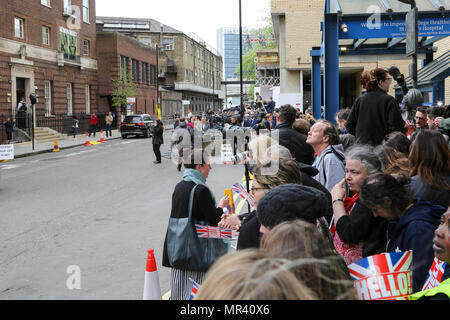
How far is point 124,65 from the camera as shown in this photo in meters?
51.6

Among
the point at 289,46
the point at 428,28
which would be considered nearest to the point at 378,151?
the point at 428,28

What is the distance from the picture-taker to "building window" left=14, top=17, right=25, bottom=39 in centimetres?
3187

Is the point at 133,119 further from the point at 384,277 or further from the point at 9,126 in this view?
the point at 384,277

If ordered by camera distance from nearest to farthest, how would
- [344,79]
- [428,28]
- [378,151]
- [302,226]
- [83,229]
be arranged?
[302,226] → [378,151] → [83,229] → [428,28] → [344,79]

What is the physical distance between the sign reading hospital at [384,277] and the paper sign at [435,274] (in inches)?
12.0

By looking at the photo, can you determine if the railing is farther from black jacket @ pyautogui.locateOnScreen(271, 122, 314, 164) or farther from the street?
black jacket @ pyautogui.locateOnScreen(271, 122, 314, 164)

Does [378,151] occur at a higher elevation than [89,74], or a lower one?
lower

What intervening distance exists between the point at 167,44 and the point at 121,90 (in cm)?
3824

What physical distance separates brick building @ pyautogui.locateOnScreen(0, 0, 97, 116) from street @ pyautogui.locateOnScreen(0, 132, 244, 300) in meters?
Result: 16.1

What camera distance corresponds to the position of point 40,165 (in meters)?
19.1

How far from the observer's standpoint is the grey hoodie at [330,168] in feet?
16.5

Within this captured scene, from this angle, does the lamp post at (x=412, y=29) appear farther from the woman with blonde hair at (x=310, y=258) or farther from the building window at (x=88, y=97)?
the building window at (x=88, y=97)
